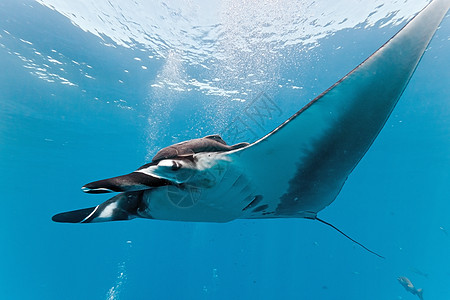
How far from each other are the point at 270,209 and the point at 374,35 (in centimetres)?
1207

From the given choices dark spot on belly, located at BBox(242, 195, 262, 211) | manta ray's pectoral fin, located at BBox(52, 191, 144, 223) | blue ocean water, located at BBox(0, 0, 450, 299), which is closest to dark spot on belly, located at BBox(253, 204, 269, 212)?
dark spot on belly, located at BBox(242, 195, 262, 211)

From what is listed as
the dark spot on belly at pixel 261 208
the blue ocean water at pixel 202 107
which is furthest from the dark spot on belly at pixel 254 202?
the blue ocean water at pixel 202 107

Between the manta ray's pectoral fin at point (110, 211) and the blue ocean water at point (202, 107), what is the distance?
10.0 metres

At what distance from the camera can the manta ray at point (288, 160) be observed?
1.38 metres

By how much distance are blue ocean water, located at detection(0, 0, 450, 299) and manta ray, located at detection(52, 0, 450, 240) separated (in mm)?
9780

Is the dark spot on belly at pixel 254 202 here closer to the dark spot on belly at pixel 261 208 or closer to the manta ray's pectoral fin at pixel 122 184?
the dark spot on belly at pixel 261 208

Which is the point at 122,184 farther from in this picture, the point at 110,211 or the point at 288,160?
the point at 288,160

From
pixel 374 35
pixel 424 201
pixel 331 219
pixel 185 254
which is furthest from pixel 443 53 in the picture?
pixel 185 254

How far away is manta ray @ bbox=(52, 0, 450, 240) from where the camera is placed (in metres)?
1.38

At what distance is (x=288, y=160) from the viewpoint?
1.78 metres

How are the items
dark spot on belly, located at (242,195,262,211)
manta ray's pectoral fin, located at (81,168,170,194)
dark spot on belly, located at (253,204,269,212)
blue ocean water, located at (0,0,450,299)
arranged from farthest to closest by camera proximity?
blue ocean water, located at (0,0,450,299) → dark spot on belly, located at (253,204,269,212) → dark spot on belly, located at (242,195,262,211) → manta ray's pectoral fin, located at (81,168,170,194)

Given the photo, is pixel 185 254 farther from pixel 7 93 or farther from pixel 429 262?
pixel 429 262

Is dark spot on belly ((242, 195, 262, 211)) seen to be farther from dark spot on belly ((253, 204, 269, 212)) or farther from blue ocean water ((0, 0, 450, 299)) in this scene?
blue ocean water ((0, 0, 450, 299))

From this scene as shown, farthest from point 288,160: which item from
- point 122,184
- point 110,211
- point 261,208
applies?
point 110,211
